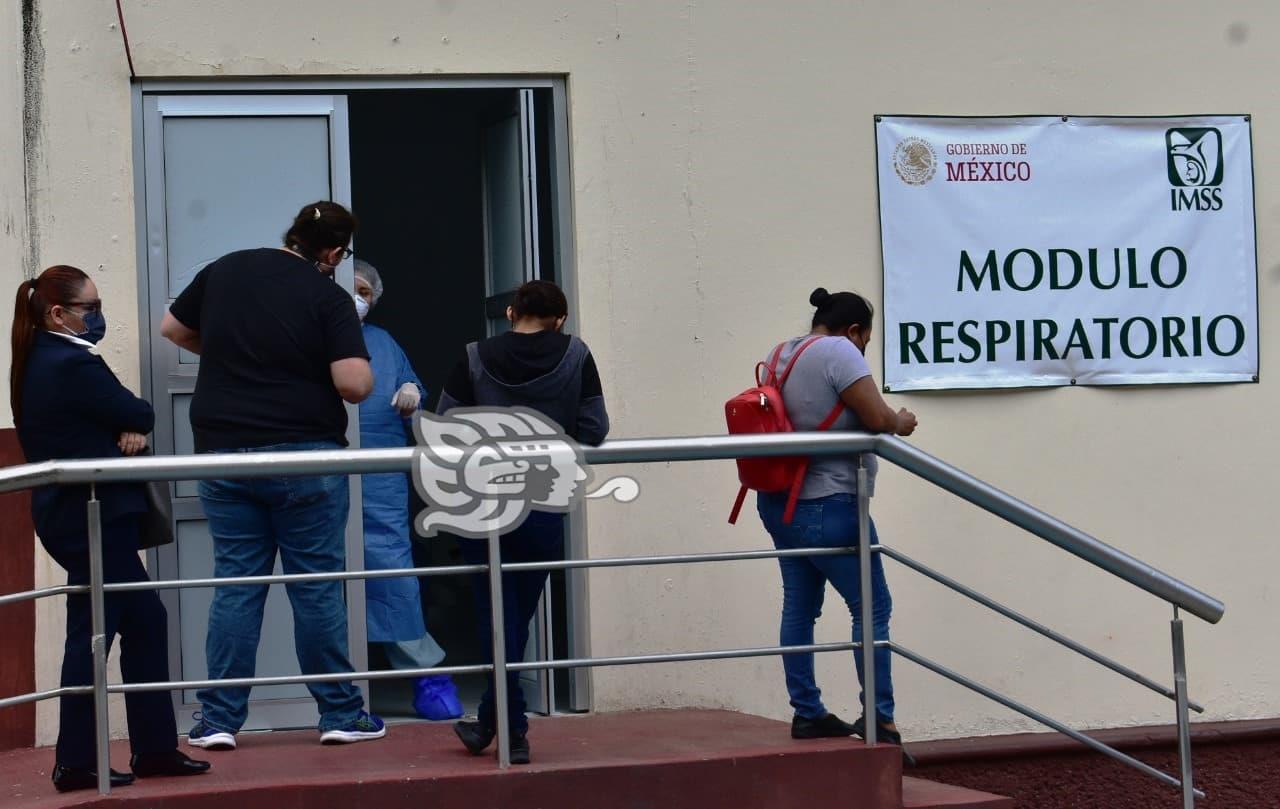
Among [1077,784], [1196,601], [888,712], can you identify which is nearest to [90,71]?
[888,712]

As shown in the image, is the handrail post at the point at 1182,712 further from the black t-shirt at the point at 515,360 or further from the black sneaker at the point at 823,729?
the black t-shirt at the point at 515,360

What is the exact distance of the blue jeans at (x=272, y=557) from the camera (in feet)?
16.2

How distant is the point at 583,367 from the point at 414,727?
155 centimetres

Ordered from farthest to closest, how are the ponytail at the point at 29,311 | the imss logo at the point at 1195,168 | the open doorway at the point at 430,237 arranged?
1. the open doorway at the point at 430,237
2. the imss logo at the point at 1195,168
3. the ponytail at the point at 29,311

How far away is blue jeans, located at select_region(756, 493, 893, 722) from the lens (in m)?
5.06

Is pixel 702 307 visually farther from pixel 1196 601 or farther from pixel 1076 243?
pixel 1196 601

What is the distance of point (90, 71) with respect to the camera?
5879mm

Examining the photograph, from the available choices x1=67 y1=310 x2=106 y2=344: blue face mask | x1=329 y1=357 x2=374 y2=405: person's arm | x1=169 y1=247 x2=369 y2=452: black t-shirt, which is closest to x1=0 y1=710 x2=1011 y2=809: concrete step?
x1=169 y1=247 x2=369 y2=452: black t-shirt

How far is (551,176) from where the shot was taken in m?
6.33

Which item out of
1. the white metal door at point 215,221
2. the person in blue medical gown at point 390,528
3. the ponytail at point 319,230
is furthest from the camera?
the person in blue medical gown at point 390,528

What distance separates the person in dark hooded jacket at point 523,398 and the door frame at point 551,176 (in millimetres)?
1256

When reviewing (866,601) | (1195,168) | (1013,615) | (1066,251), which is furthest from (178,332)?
(1195,168)

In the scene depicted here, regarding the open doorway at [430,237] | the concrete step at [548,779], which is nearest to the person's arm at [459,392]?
the concrete step at [548,779]

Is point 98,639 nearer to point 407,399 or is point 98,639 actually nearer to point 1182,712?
point 407,399
